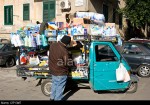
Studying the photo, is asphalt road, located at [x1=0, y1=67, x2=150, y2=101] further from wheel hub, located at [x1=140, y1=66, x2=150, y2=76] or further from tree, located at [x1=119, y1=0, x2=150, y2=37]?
tree, located at [x1=119, y1=0, x2=150, y2=37]

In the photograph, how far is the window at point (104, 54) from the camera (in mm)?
7975

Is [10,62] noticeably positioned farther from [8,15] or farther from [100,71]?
[100,71]

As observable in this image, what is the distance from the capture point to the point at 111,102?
743 centimetres

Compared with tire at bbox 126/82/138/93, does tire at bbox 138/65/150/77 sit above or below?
above

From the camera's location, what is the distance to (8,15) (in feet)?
72.3

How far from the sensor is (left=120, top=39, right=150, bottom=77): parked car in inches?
445

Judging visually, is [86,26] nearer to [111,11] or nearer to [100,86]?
[100,86]

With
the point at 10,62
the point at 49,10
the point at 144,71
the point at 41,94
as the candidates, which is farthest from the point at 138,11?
the point at 41,94

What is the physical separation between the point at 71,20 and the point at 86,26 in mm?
697

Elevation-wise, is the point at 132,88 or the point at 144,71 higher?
the point at 144,71

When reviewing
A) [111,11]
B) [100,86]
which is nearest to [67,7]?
[111,11]

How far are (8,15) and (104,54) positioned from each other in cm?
1534

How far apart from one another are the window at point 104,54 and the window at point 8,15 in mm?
14893

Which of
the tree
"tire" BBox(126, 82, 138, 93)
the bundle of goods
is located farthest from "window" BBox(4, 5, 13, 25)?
"tire" BBox(126, 82, 138, 93)
